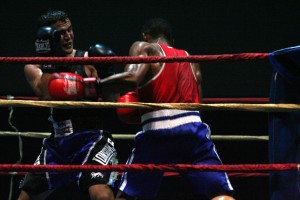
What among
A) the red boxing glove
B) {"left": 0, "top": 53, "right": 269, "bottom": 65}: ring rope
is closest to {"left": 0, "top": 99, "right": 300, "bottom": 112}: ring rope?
{"left": 0, "top": 53, "right": 269, "bottom": 65}: ring rope

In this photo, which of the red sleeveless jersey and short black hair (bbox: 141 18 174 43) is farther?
short black hair (bbox: 141 18 174 43)

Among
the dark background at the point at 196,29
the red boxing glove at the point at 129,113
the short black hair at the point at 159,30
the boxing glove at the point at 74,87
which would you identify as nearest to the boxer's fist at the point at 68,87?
the boxing glove at the point at 74,87

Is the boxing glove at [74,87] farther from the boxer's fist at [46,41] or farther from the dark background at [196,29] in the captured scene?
the dark background at [196,29]

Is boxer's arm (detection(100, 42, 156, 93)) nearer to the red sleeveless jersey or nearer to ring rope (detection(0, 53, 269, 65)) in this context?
the red sleeveless jersey

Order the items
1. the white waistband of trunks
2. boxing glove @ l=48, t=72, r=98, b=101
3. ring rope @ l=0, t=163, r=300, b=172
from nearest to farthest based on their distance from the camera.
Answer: ring rope @ l=0, t=163, r=300, b=172, boxing glove @ l=48, t=72, r=98, b=101, the white waistband of trunks

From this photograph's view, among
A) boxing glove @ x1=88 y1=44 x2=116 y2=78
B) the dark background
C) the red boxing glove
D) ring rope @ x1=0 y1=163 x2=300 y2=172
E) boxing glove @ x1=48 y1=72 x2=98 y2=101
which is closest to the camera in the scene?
ring rope @ x1=0 y1=163 x2=300 y2=172

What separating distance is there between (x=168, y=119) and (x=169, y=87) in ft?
0.43

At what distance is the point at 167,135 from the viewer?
2.14 m

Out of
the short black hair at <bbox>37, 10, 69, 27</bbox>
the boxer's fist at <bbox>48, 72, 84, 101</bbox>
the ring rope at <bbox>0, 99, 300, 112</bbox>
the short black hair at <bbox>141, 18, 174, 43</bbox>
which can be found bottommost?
the boxer's fist at <bbox>48, 72, 84, 101</bbox>

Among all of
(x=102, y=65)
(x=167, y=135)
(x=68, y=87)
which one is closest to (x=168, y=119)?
(x=167, y=135)

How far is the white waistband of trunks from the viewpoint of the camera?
2.15 m

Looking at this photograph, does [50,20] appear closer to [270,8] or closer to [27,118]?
[27,118]

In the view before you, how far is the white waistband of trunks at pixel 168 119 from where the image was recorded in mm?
2152

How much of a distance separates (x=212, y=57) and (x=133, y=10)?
2816 millimetres
